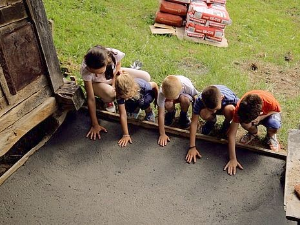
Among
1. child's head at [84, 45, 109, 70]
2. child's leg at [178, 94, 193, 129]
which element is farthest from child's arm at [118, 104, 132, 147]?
child's leg at [178, 94, 193, 129]

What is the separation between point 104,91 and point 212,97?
4.35 feet

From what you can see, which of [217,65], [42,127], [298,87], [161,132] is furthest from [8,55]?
[298,87]

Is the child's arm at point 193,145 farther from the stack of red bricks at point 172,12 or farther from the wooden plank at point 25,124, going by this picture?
the stack of red bricks at point 172,12

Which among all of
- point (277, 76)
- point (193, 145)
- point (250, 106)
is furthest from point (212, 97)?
point (277, 76)

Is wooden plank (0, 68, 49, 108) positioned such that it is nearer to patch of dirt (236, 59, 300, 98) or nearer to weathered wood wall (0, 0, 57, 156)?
weathered wood wall (0, 0, 57, 156)

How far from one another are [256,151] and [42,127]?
103 inches

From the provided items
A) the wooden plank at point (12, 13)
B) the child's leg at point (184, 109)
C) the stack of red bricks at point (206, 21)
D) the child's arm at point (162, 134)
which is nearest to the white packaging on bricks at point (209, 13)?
the stack of red bricks at point (206, 21)

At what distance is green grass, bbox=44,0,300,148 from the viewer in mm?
5555

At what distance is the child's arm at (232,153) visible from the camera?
3838 mm

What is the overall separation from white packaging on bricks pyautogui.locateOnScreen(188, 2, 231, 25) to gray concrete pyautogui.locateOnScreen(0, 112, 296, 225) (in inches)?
127

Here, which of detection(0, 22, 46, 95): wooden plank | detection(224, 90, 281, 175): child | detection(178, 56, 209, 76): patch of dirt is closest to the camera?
detection(0, 22, 46, 95): wooden plank

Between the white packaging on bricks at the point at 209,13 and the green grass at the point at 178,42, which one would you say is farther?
the white packaging on bricks at the point at 209,13

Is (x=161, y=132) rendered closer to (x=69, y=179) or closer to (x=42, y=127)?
(x=69, y=179)

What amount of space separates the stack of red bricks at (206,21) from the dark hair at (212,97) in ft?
11.1
